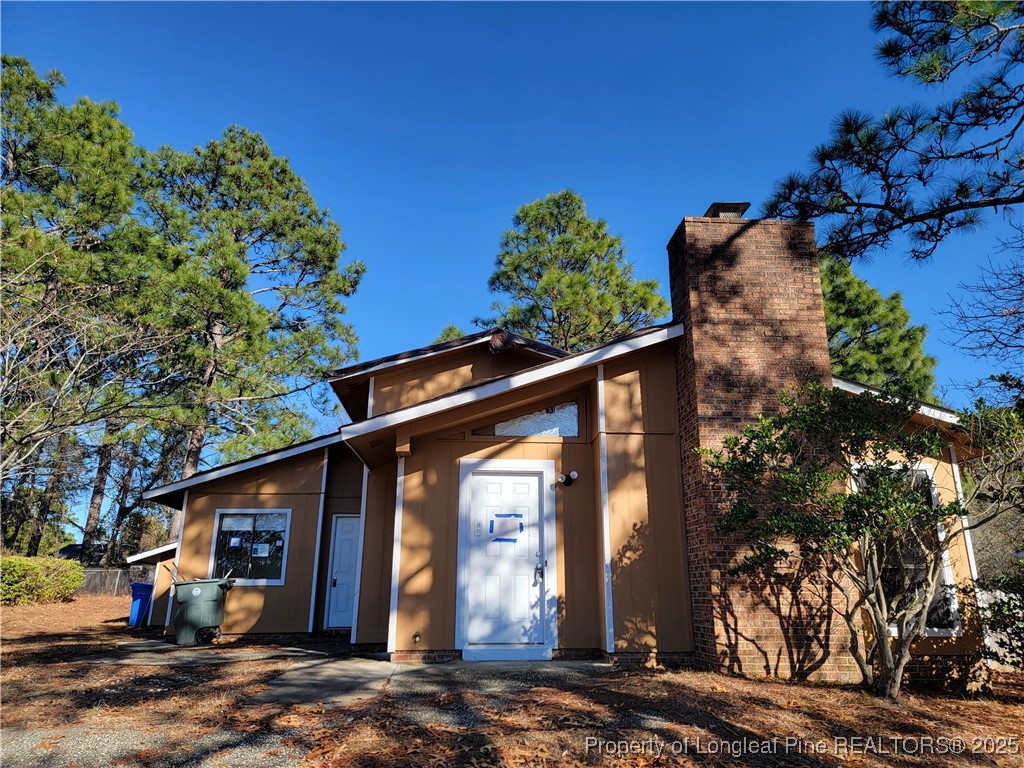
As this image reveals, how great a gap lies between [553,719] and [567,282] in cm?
1510

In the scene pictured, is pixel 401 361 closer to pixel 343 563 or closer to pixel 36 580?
pixel 343 563

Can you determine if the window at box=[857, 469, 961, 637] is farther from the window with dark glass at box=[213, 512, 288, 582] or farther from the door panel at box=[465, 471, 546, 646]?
the window with dark glass at box=[213, 512, 288, 582]

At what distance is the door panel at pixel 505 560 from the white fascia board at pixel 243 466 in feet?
13.9

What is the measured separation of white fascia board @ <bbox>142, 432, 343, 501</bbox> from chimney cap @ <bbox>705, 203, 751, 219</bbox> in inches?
278

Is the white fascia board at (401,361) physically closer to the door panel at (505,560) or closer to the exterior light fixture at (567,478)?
the door panel at (505,560)

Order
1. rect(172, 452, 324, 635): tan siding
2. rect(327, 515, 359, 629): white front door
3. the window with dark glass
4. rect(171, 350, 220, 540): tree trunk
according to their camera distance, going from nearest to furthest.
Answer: rect(172, 452, 324, 635): tan siding < the window with dark glass < rect(327, 515, 359, 629): white front door < rect(171, 350, 220, 540): tree trunk

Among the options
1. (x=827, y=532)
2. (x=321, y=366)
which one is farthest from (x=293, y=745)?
(x=321, y=366)

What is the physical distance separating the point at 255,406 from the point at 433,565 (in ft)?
36.7

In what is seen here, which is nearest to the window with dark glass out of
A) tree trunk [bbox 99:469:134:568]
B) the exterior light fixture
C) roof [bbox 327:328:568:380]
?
roof [bbox 327:328:568:380]

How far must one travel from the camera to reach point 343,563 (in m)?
11.2

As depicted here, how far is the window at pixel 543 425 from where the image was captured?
7.70 meters

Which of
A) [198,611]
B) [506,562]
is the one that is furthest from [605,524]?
[198,611]

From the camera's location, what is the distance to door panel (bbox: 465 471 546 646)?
23.3 ft

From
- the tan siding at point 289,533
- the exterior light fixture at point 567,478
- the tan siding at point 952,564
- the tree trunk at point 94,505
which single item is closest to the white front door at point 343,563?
the tan siding at point 289,533
